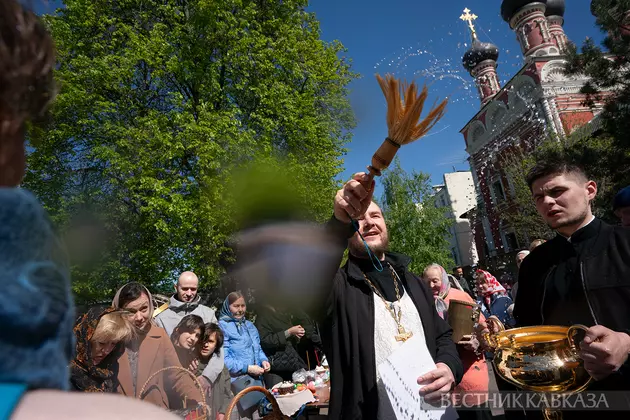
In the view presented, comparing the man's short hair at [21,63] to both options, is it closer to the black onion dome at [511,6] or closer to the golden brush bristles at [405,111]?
the golden brush bristles at [405,111]

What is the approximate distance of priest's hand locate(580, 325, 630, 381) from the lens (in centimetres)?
163

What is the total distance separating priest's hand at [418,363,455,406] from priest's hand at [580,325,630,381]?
0.59 metres

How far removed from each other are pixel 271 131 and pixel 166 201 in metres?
3.92

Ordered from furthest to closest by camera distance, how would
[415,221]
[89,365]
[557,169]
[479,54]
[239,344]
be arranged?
[479,54] → [415,221] → [239,344] → [89,365] → [557,169]

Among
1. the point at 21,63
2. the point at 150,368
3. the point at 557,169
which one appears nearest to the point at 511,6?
the point at 557,169

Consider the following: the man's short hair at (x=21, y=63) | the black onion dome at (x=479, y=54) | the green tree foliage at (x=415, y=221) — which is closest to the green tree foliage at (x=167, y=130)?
the man's short hair at (x=21, y=63)

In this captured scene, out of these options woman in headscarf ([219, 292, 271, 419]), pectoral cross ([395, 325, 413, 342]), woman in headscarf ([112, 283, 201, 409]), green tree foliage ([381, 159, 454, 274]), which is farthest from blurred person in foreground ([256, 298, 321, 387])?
green tree foliage ([381, 159, 454, 274])

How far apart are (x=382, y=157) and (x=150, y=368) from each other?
2.70m

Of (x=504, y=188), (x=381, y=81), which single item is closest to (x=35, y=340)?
(x=381, y=81)

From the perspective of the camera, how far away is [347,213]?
1638 mm

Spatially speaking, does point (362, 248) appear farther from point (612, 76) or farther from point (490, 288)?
point (612, 76)

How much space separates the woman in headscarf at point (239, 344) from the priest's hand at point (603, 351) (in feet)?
13.5

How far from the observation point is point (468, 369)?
360 centimetres

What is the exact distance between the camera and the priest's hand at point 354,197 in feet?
5.18
